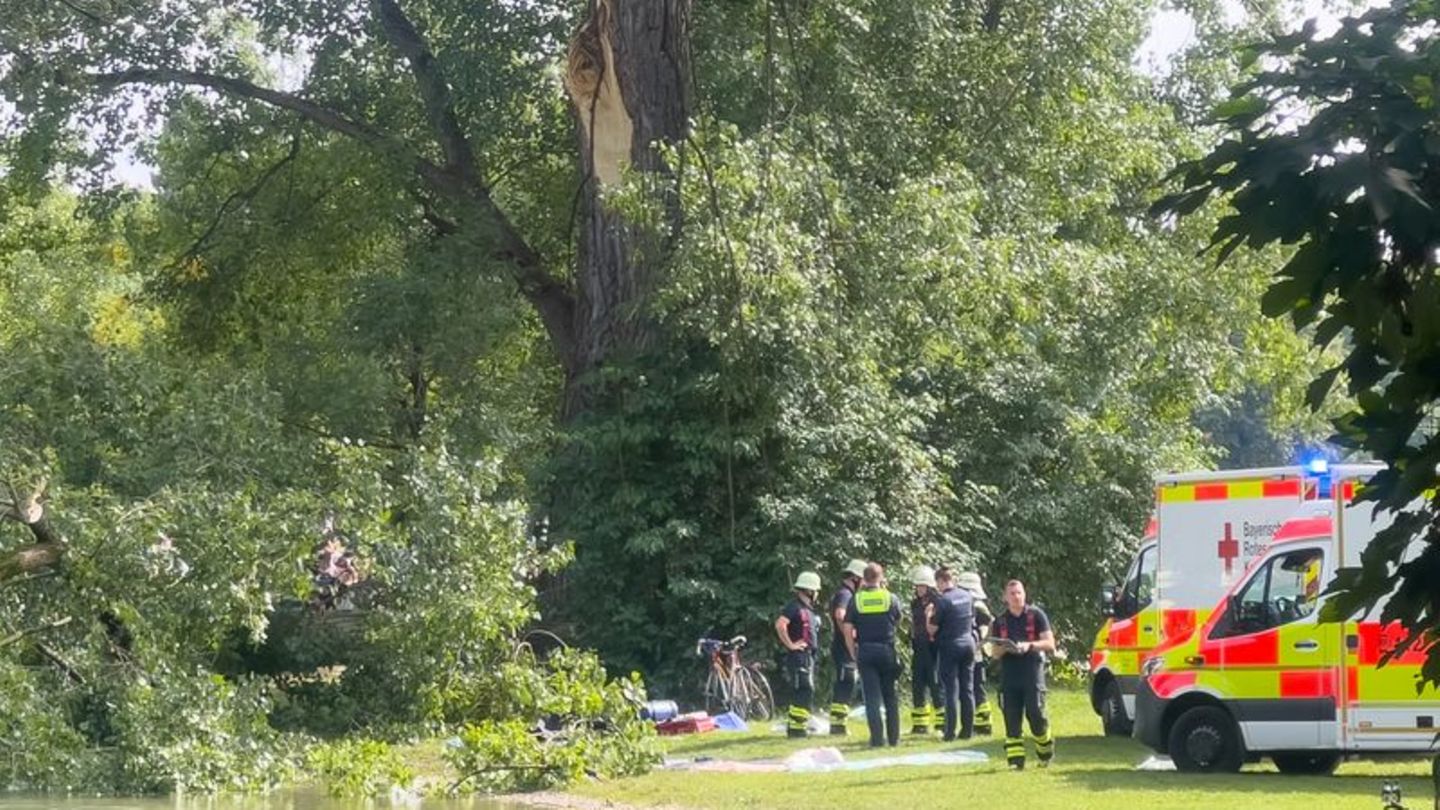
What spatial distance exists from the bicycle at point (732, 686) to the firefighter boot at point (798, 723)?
2147 mm

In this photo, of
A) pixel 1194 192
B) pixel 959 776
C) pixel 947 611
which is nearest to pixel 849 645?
pixel 947 611

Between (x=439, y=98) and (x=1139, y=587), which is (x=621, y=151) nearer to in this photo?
(x=439, y=98)

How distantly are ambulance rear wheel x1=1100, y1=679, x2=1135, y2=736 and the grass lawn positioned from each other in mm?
1487

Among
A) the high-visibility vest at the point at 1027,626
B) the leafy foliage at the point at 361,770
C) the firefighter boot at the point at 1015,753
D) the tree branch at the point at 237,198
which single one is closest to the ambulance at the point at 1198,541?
the high-visibility vest at the point at 1027,626

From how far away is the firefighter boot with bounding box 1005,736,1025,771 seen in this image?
17891mm

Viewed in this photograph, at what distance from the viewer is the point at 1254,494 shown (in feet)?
67.6

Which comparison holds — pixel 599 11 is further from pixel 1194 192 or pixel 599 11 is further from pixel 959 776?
pixel 1194 192

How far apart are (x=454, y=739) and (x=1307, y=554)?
23.3 ft

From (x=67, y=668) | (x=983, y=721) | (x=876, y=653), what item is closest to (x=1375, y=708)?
(x=876, y=653)

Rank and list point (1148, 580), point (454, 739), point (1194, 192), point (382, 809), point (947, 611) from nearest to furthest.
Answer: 1. point (1194, 192)
2. point (382, 809)
3. point (454, 739)
4. point (947, 611)
5. point (1148, 580)

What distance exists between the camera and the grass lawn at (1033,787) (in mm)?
15812

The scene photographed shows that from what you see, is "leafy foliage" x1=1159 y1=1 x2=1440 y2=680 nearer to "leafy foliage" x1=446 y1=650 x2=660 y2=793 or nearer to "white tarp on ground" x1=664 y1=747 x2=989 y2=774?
"leafy foliage" x1=446 y1=650 x2=660 y2=793

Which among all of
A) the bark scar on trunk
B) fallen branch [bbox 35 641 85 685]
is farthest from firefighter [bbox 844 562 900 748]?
fallen branch [bbox 35 641 85 685]

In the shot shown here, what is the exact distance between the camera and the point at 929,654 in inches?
886
